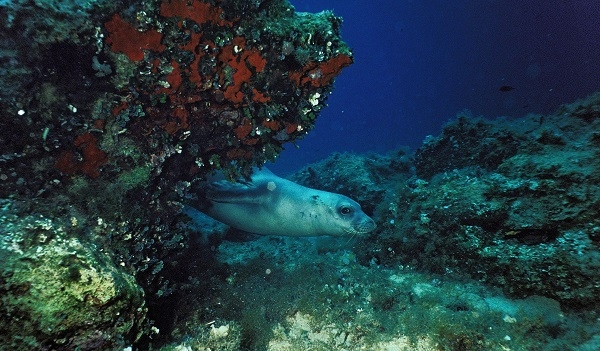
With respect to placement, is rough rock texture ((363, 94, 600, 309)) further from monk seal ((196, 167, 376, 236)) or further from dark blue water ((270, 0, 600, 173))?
dark blue water ((270, 0, 600, 173))

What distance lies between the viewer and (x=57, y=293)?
191 cm

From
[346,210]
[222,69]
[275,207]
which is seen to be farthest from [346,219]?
[222,69]

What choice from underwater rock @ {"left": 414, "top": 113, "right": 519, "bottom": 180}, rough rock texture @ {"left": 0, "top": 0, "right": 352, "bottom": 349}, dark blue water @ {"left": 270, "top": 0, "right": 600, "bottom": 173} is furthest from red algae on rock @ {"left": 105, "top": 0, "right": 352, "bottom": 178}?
dark blue water @ {"left": 270, "top": 0, "right": 600, "bottom": 173}

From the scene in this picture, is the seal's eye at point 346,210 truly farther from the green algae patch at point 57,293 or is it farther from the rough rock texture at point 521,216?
the green algae patch at point 57,293

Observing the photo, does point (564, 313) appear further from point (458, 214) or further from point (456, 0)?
point (456, 0)

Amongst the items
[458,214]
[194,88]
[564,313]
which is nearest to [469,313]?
[564,313]

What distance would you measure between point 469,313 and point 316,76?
2.95m

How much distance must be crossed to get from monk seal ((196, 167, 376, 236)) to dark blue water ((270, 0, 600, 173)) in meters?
27.0

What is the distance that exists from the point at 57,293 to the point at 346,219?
14.0 ft

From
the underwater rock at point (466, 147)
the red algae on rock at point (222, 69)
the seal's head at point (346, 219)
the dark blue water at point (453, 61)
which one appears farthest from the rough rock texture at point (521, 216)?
the dark blue water at point (453, 61)

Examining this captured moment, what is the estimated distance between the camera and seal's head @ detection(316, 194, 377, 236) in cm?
518

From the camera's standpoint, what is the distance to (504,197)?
3.72m

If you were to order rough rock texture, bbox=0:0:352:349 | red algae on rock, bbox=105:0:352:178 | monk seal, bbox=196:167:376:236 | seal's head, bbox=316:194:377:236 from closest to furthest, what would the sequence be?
rough rock texture, bbox=0:0:352:349
red algae on rock, bbox=105:0:352:178
seal's head, bbox=316:194:377:236
monk seal, bbox=196:167:376:236

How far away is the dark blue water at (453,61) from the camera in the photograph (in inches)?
2251
